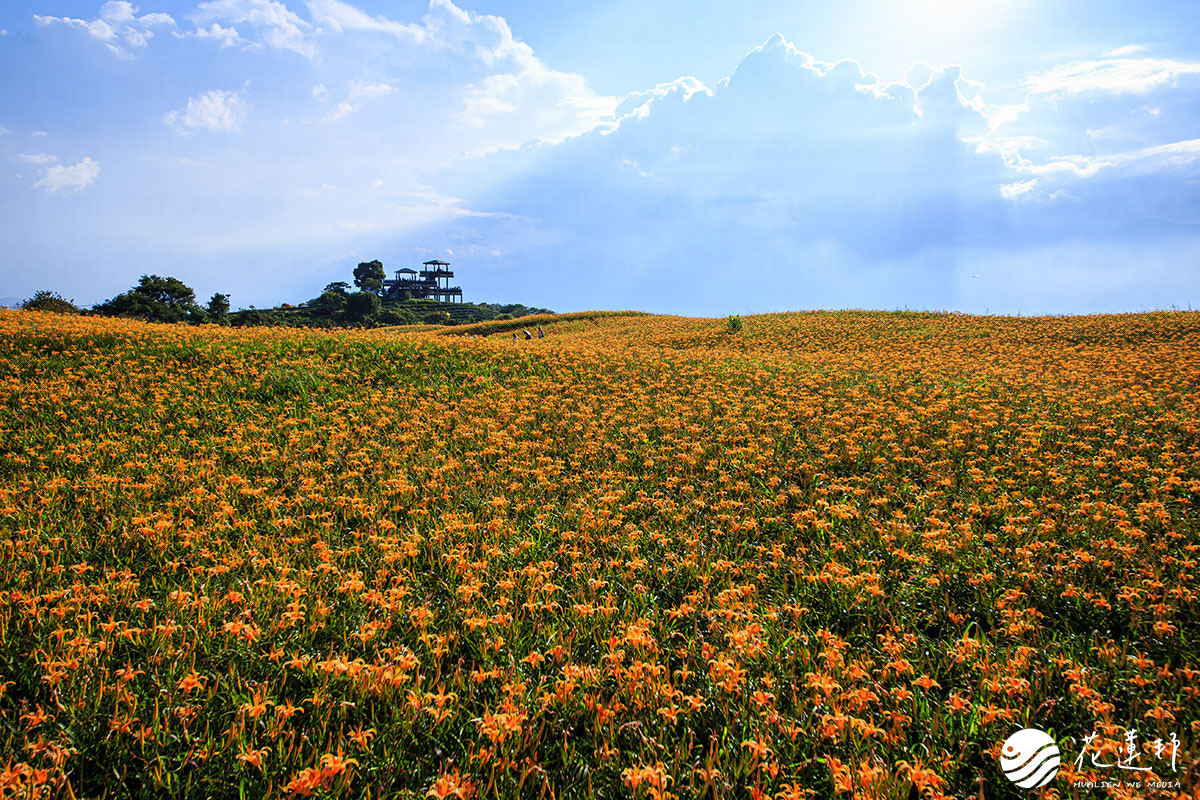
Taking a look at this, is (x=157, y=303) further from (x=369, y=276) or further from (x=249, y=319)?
(x=369, y=276)

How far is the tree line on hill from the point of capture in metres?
41.5

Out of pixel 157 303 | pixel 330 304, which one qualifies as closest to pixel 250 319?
pixel 157 303

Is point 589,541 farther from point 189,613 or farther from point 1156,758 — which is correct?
point 1156,758

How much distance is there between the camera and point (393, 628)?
11.8 ft

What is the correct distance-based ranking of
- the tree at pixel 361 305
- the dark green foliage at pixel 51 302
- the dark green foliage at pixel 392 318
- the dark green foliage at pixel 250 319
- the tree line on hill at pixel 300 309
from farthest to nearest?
the dark green foliage at pixel 392 318 → the tree at pixel 361 305 → the dark green foliage at pixel 250 319 → the tree line on hill at pixel 300 309 → the dark green foliage at pixel 51 302

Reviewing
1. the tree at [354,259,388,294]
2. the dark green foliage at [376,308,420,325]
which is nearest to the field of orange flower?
the dark green foliage at [376,308,420,325]

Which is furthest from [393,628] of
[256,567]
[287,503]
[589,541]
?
[287,503]

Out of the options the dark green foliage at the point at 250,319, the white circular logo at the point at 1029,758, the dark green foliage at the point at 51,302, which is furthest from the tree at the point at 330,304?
the white circular logo at the point at 1029,758

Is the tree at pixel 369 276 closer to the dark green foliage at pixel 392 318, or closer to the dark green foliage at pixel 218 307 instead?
the dark green foliage at pixel 392 318

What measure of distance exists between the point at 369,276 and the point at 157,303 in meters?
50.4

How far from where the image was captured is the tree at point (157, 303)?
4147cm

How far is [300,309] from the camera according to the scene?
228 ft

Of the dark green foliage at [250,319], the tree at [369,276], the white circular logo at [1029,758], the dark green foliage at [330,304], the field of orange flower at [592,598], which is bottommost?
the white circular logo at [1029,758]

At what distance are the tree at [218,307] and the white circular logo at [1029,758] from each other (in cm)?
6075
